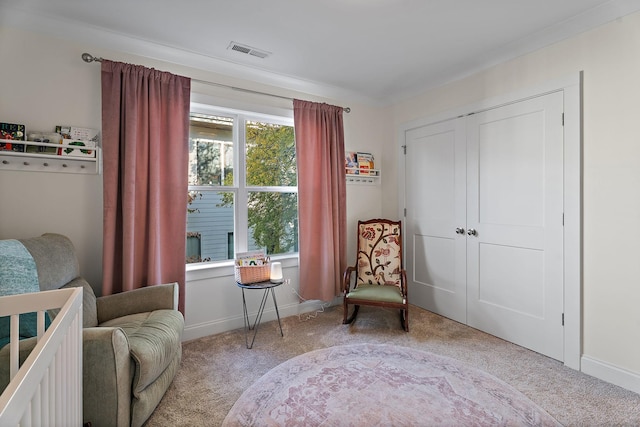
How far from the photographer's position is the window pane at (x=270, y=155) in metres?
3.15

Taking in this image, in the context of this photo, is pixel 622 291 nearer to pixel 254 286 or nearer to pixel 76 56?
pixel 254 286

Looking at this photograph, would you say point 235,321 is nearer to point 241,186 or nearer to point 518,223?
point 241,186

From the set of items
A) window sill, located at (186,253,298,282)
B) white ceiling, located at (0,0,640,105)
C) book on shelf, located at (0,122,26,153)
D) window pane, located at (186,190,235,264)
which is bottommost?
window sill, located at (186,253,298,282)

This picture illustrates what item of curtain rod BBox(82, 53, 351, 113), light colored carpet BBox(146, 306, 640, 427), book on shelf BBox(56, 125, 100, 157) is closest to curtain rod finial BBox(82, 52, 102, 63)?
curtain rod BBox(82, 53, 351, 113)

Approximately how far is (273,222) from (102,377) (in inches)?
80.7

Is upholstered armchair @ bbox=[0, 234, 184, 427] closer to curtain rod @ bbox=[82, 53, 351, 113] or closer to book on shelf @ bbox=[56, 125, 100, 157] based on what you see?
book on shelf @ bbox=[56, 125, 100, 157]

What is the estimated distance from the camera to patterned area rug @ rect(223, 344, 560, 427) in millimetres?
1706

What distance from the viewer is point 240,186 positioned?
306 cm

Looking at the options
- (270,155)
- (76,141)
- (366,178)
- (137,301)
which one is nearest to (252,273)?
(137,301)

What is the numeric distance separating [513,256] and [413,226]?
113 centimetres

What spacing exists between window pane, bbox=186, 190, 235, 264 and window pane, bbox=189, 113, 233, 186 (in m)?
0.14

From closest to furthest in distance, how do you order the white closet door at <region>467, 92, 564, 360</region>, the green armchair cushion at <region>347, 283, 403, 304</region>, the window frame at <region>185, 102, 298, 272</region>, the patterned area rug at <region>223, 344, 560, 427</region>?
1. the patterned area rug at <region>223, 344, 560, 427</region>
2. the white closet door at <region>467, 92, 564, 360</region>
3. the green armchair cushion at <region>347, 283, 403, 304</region>
4. the window frame at <region>185, 102, 298, 272</region>

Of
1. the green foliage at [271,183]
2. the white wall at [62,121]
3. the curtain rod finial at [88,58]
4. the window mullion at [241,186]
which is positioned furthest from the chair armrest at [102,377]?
the curtain rod finial at [88,58]

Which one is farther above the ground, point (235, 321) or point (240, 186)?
point (240, 186)
